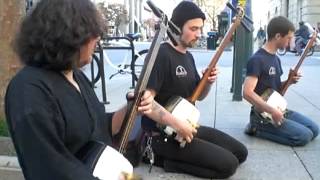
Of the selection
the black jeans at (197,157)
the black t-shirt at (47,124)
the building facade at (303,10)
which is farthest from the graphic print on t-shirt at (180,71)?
the building facade at (303,10)

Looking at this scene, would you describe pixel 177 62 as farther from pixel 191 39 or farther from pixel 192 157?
pixel 192 157

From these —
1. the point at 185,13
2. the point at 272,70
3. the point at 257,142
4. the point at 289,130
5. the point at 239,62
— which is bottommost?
the point at 257,142


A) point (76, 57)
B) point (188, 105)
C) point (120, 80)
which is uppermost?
point (76, 57)

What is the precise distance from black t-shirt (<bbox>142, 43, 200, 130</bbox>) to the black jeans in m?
0.21

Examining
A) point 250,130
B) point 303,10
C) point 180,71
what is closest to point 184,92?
point 180,71

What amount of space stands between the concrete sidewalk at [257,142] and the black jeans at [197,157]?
0.09m

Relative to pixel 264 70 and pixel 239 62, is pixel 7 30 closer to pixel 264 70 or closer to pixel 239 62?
pixel 264 70

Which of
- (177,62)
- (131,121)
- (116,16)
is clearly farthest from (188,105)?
(116,16)

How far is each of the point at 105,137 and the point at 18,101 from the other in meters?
0.59

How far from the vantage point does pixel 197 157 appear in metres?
4.68

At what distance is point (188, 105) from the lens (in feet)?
14.9

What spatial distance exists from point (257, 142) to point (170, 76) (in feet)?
6.20

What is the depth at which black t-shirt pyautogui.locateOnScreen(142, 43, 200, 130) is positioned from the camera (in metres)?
4.54

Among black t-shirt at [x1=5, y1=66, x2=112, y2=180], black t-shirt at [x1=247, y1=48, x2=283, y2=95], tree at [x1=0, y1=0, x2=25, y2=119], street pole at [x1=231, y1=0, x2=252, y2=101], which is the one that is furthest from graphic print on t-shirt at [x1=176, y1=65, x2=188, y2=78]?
street pole at [x1=231, y1=0, x2=252, y2=101]
